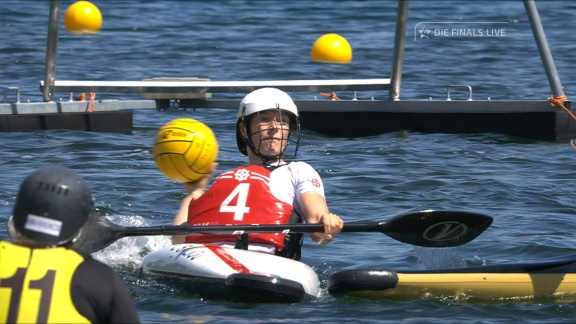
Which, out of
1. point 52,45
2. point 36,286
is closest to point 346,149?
point 52,45

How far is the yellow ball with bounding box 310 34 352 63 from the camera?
624 inches

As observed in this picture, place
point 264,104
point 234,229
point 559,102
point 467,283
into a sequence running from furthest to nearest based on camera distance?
point 559,102 < point 264,104 < point 467,283 < point 234,229

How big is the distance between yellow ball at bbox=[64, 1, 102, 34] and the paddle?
43.9 feet

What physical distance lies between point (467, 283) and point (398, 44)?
5.32 metres

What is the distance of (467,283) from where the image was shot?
5883 mm

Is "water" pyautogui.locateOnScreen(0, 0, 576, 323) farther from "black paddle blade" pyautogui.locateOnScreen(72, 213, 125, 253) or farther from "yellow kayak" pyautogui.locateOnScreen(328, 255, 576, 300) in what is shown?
"black paddle blade" pyautogui.locateOnScreen(72, 213, 125, 253)

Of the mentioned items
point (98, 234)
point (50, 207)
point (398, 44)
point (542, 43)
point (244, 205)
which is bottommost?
point (98, 234)

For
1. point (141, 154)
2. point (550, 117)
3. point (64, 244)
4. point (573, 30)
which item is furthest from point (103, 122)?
point (573, 30)

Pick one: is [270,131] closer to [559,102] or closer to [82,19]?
[559,102]

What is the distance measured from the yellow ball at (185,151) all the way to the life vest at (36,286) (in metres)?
2.69

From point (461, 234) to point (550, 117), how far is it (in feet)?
15.5

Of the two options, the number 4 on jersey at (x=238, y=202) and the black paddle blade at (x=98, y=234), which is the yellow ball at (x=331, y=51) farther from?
the black paddle blade at (x=98, y=234)

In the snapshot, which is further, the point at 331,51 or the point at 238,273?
the point at 331,51

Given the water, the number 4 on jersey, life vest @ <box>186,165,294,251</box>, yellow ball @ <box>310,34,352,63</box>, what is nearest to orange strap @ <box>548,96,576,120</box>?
the water
